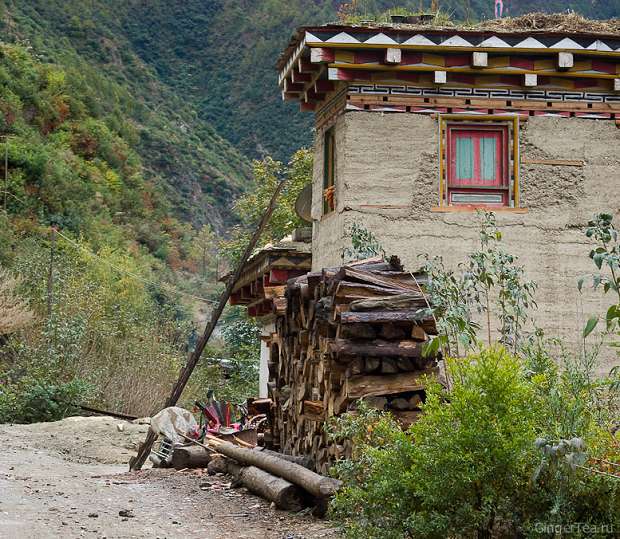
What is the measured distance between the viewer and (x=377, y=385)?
9.51m

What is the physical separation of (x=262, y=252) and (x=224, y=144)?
58.4 metres

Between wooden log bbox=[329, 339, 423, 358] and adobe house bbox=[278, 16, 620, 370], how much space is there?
18.0 feet

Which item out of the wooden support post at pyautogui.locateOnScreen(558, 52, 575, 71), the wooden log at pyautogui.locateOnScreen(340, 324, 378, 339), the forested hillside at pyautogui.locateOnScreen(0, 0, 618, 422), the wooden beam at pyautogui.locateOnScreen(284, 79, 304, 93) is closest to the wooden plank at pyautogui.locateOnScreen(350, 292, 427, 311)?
the wooden log at pyautogui.locateOnScreen(340, 324, 378, 339)

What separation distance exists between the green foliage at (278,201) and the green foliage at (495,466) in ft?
82.5

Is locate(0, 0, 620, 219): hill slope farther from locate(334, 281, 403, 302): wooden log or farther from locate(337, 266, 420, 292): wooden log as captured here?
Result: locate(334, 281, 403, 302): wooden log

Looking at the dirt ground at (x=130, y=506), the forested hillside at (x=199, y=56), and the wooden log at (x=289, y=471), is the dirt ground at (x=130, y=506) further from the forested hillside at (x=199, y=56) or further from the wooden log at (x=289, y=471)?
the forested hillside at (x=199, y=56)

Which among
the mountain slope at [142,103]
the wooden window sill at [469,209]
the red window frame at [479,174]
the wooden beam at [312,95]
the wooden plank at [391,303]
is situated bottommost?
the wooden plank at [391,303]

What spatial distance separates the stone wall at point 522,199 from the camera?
49.3 ft

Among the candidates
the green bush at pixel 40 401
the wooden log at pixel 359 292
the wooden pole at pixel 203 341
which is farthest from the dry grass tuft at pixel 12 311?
the wooden log at pixel 359 292

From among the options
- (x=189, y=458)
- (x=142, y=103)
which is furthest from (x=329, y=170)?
(x=142, y=103)

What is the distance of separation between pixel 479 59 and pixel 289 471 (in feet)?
23.8

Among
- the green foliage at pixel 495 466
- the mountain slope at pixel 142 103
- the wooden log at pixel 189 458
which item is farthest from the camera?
the mountain slope at pixel 142 103

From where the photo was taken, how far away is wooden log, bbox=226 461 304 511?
982cm

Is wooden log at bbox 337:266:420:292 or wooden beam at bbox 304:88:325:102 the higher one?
wooden beam at bbox 304:88:325:102
